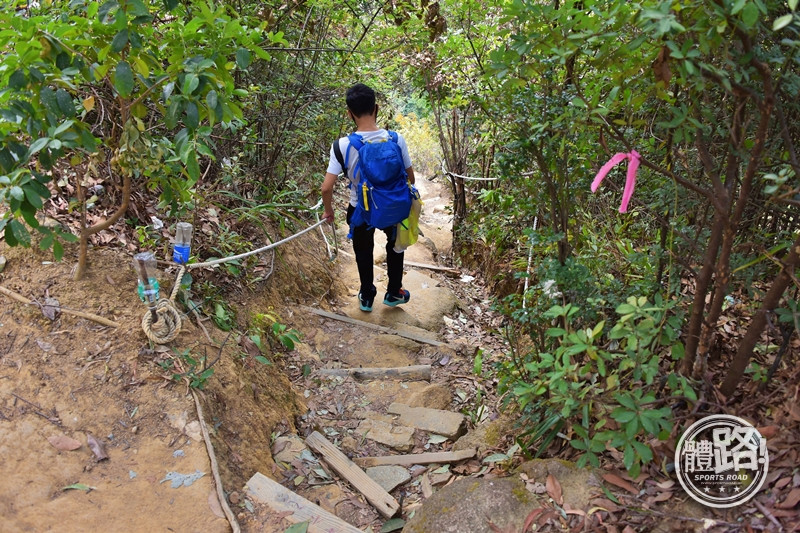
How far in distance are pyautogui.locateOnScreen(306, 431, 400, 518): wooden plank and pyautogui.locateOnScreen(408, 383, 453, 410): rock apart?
2.73ft

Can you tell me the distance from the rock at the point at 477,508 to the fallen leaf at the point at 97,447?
57.8 inches

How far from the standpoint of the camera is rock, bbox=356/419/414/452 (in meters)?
3.45

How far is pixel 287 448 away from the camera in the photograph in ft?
10.4

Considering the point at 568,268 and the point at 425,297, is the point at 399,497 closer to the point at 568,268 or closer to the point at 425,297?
the point at 568,268

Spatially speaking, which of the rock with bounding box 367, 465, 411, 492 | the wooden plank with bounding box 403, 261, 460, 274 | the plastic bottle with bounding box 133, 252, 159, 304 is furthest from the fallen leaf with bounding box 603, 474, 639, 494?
the wooden plank with bounding box 403, 261, 460, 274

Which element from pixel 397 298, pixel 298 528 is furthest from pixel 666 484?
pixel 397 298

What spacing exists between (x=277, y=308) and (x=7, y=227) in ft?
8.30

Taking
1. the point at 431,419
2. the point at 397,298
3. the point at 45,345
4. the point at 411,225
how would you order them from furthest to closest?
1. the point at 397,298
2. the point at 411,225
3. the point at 431,419
4. the point at 45,345

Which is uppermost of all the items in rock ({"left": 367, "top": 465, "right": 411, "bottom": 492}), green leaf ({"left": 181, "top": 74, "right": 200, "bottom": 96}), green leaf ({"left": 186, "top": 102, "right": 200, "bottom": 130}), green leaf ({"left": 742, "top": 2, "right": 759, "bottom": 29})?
green leaf ({"left": 742, "top": 2, "right": 759, "bottom": 29})

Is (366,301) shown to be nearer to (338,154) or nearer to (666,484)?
(338,154)

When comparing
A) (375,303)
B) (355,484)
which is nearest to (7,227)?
(355,484)

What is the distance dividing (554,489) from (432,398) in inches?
69.2

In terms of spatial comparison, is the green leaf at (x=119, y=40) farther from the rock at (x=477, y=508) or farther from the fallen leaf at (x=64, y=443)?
the rock at (x=477, y=508)

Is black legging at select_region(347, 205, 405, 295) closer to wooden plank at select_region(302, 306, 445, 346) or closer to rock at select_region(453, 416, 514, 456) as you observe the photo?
wooden plank at select_region(302, 306, 445, 346)
